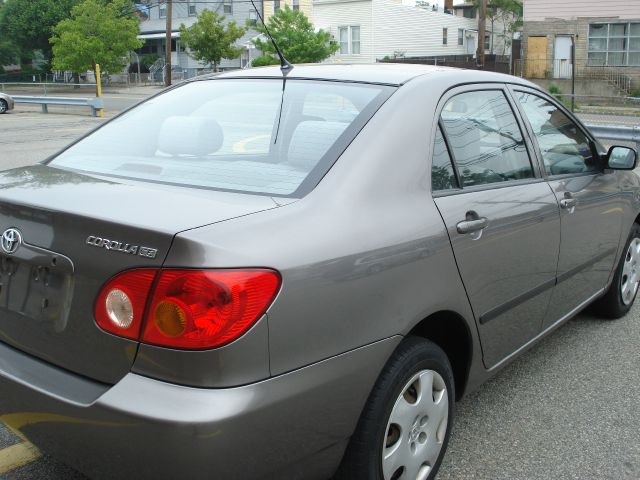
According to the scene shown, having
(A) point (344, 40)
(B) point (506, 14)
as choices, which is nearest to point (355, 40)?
(A) point (344, 40)

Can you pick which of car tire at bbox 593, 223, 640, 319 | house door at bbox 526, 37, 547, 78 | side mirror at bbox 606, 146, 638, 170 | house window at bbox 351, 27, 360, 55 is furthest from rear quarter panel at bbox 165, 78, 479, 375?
house window at bbox 351, 27, 360, 55

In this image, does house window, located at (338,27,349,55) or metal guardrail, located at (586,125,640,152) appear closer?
metal guardrail, located at (586,125,640,152)

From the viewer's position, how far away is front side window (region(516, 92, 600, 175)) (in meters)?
3.55

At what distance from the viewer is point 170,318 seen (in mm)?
1941

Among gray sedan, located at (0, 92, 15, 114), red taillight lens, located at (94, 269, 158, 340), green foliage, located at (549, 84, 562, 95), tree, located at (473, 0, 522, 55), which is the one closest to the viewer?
red taillight lens, located at (94, 269, 158, 340)

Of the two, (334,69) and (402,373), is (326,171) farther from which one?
(334,69)

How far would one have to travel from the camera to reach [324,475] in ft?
7.32

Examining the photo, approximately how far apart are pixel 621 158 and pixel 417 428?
2.28 metres

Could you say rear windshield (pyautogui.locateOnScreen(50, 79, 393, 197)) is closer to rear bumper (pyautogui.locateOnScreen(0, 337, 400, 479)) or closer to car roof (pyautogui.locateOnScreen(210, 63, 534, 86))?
car roof (pyautogui.locateOnScreen(210, 63, 534, 86))

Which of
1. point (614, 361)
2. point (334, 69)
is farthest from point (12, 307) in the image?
point (614, 361)

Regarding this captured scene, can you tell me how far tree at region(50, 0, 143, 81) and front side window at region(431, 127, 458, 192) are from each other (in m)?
40.3

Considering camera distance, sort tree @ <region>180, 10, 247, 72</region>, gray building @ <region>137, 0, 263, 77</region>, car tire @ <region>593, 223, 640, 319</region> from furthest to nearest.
→ gray building @ <region>137, 0, 263, 77</region> < tree @ <region>180, 10, 247, 72</region> < car tire @ <region>593, 223, 640, 319</region>

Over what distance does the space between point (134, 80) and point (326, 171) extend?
48.7m

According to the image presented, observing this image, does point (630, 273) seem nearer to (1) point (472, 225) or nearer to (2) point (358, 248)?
(1) point (472, 225)
